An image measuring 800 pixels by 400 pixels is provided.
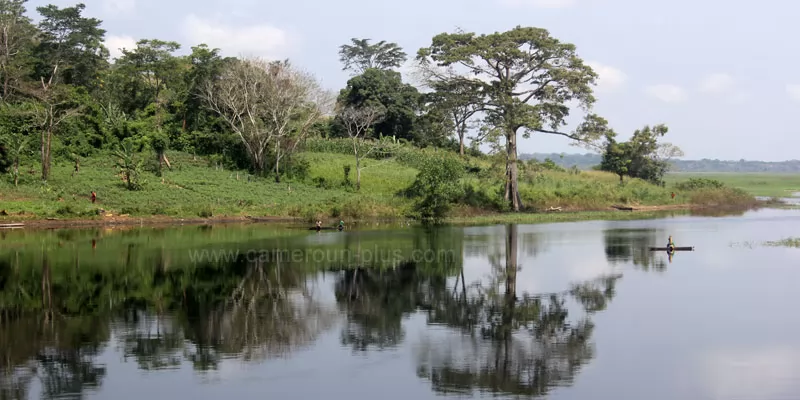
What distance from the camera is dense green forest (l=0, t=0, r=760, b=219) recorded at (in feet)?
163

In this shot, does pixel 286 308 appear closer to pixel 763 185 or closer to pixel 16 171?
pixel 16 171

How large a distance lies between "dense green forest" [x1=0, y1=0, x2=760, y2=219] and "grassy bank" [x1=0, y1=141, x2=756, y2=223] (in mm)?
154

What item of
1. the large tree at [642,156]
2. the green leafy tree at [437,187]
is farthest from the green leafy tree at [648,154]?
the green leafy tree at [437,187]

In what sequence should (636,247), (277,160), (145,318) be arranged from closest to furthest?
(145,318) < (636,247) < (277,160)

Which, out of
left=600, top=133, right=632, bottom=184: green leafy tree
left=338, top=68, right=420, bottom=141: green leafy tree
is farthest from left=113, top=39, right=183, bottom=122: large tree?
left=600, top=133, right=632, bottom=184: green leafy tree

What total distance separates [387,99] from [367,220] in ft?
91.1

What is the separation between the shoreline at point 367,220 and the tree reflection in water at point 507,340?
2306 cm

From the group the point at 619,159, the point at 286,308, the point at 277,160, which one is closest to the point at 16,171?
the point at 277,160

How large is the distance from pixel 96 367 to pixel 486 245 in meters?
22.9

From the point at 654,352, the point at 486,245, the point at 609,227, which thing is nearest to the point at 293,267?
the point at 486,245

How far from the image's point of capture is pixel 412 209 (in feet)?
167

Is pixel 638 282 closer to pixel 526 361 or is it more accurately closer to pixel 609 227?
pixel 526 361

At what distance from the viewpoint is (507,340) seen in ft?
64.1

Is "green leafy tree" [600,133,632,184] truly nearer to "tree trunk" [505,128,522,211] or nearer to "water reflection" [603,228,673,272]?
"tree trunk" [505,128,522,211]
